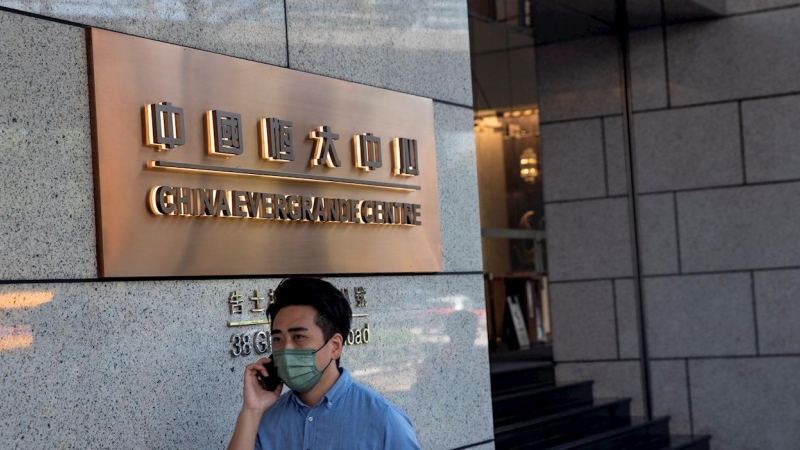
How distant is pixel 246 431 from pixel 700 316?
6459mm

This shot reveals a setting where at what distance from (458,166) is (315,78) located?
118cm

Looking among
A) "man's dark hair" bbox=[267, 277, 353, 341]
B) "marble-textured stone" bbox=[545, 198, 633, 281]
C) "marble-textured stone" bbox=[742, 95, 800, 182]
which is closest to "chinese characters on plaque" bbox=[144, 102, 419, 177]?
"man's dark hair" bbox=[267, 277, 353, 341]

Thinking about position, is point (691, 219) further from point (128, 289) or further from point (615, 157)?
point (128, 289)

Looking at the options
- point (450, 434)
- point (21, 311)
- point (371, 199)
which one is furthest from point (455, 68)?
point (21, 311)

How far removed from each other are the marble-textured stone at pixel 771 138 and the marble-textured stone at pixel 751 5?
0.75 metres

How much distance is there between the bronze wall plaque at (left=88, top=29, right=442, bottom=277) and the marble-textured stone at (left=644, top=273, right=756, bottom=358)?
4.53 meters

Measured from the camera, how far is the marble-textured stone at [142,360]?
343 cm

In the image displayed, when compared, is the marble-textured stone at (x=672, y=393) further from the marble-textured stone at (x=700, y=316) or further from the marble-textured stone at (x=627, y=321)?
the marble-textured stone at (x=627, y=321)

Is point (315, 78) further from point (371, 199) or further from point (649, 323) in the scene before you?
point (649, 323)

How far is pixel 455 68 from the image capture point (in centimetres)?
572

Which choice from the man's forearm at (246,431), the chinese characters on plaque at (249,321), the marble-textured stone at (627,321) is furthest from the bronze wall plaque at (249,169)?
the marble-textured stone at (627,321)

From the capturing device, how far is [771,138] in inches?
358

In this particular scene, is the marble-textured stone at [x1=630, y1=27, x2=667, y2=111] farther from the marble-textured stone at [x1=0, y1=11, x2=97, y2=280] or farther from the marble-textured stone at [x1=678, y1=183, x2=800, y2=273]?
the marble-textured stone at [x1=0, y1=11, x2=97, y2=280]

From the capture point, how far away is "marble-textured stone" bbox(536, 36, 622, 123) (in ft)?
31.9
